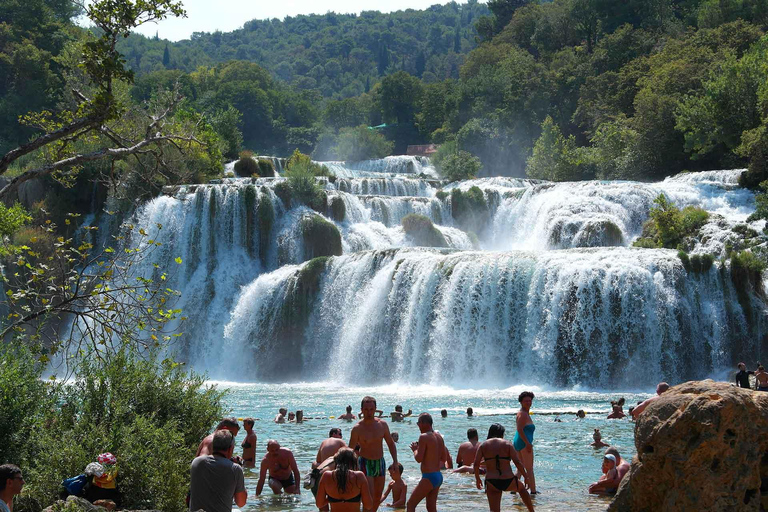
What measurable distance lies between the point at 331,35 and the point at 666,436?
596ft

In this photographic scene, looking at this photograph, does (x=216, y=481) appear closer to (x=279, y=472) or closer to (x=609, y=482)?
(x=279, y=472)

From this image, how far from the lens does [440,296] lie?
2653cm

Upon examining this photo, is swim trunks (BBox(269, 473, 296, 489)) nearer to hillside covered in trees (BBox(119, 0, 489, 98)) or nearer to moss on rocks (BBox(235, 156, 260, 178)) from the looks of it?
moss on rocks (BBox(235, 156, 260, 178))

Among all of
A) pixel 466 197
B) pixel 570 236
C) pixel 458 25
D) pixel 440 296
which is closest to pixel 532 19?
pixel 466 197

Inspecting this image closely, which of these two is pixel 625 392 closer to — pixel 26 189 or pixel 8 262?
pixel 8 262

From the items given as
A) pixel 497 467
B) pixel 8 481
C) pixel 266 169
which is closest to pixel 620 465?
pixel 497 467

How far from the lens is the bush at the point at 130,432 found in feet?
26.0

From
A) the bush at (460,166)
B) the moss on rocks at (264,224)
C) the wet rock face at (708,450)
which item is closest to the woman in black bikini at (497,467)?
the wet rock face at (708,450)

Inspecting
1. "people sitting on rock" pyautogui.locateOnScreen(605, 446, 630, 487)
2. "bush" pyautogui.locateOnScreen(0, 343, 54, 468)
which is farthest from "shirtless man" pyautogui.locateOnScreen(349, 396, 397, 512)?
"people sitting on rock" pyautogui.locateOnScreen(605, 446, 630, 487)

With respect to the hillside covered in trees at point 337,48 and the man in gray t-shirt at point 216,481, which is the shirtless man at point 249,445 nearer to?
the man in gray t-shirt at point 216,481

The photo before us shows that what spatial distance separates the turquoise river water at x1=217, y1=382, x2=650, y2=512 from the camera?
10625 mm

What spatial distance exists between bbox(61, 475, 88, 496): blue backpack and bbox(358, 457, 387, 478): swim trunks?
2.52 m

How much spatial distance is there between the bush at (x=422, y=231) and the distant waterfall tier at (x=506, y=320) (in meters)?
5.59

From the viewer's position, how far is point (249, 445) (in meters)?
12.2
